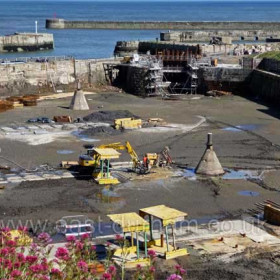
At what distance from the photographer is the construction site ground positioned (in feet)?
68.1

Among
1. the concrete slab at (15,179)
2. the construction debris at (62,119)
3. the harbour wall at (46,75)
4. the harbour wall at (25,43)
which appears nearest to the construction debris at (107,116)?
the construction debris at (62,119)

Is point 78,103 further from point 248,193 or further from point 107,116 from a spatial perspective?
point 248,193

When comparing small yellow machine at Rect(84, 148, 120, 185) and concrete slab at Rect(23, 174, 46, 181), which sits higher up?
small yellow machine at Rect(84, 148, 120, 185)

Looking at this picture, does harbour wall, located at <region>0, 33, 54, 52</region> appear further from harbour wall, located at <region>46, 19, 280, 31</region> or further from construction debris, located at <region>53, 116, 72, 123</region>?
construction debris, located at <region>53, 116, 72, 123</region>

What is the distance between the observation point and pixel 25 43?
90188 mm

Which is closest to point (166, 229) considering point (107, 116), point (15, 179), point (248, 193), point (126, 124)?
point (248, 193)

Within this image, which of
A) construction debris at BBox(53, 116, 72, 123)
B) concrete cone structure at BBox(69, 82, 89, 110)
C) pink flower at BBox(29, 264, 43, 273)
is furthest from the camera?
concrete cone structure at BBox(69, 82, 89, 110)

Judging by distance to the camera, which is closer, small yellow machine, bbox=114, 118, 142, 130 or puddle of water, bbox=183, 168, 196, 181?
puddle of water, bbox=183, 168, 196, 181

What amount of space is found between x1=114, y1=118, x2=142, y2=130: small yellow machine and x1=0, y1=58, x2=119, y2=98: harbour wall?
16.9 meters

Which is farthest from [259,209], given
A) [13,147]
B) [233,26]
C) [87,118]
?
[233,26]

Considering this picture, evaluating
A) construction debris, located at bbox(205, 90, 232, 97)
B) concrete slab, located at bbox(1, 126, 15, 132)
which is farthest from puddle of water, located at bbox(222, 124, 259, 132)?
construction debris, located at bbox(205, 90, 232, 97)

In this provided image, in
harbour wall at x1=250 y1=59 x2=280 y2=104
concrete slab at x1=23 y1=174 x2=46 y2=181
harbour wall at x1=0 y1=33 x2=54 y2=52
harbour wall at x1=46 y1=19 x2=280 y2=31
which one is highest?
harbour wall at x1=46 y1=19 x2=280 y2=31

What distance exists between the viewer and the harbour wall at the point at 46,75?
5116 cm

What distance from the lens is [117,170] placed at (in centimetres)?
2717
